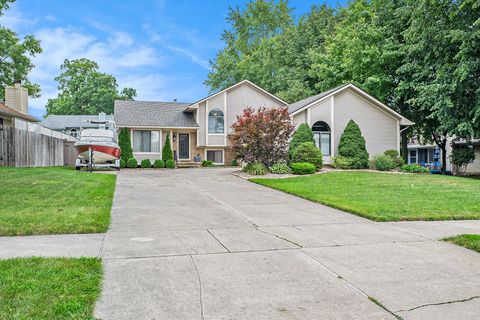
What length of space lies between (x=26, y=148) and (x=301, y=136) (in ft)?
47.4

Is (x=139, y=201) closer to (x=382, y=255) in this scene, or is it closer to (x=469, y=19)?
(x=382, y=255)

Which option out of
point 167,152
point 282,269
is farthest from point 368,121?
point 282,269

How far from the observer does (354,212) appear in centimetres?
848

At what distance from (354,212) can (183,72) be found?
22.4 metres

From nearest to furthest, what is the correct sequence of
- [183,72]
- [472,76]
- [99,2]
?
[99,2], [472,76], [183,72]

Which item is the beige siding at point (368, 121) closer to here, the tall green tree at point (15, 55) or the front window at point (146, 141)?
the front window at point (146, 141)

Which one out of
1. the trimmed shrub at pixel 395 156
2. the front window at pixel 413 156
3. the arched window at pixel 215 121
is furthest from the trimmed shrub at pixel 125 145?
the front window at pixel 413 156

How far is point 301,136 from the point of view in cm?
2164

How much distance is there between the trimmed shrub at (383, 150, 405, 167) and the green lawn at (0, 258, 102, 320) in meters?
20.9

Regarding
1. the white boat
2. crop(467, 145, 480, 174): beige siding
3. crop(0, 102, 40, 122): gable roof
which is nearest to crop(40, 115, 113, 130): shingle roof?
crop(0, 102, 40, 122): gable roof

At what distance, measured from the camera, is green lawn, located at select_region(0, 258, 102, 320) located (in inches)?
120

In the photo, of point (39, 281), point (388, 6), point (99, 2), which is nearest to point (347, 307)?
point (39, 281)

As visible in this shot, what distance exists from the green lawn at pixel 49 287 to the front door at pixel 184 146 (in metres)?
24.0

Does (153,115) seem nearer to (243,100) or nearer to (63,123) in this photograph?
(243,100)
